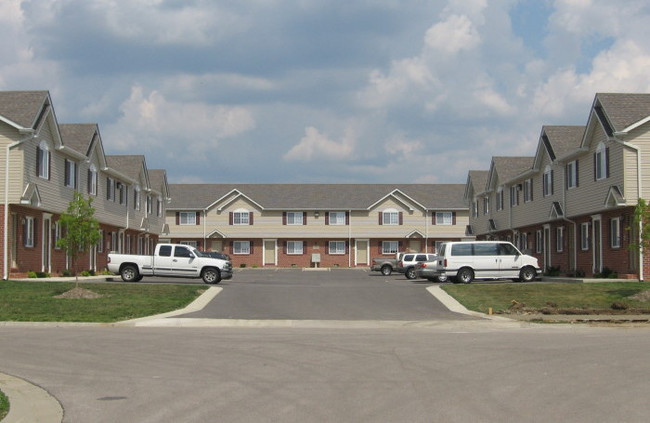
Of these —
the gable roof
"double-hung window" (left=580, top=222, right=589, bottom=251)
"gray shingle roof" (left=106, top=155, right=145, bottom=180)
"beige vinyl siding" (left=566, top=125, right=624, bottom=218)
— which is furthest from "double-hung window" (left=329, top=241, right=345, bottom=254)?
"double-hung window" (left=580, top=222, right=589, bottom=251)

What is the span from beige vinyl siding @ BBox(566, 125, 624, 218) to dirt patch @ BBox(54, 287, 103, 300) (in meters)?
21.1

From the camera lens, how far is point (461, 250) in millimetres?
36469

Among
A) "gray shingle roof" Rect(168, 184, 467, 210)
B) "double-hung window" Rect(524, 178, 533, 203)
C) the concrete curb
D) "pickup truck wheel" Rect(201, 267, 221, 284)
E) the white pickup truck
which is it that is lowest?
the concrete curb

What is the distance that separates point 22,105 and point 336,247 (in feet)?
149

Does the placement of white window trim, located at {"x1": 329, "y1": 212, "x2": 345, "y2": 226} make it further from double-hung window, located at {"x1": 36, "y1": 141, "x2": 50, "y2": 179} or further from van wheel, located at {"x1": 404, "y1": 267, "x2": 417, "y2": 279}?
double-hung window, located at {"x1": 36, "y1": 141, "x2": 50, "y2": 179}

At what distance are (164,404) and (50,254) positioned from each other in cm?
3195

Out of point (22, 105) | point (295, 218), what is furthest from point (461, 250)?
point (295, 218)

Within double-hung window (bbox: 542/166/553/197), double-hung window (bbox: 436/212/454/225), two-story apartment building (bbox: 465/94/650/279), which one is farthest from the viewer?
double-hung window (bbox: 436/212/454/225)

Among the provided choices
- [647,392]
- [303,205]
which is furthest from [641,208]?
[303,205]

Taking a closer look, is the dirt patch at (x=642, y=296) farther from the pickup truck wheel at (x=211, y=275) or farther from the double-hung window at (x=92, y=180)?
the double-hung window at (x=92, y=180)

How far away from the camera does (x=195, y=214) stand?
262ft

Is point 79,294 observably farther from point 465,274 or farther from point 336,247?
point 336,247

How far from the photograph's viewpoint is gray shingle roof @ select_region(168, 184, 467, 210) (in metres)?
79.6

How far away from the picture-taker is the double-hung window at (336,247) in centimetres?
7844
